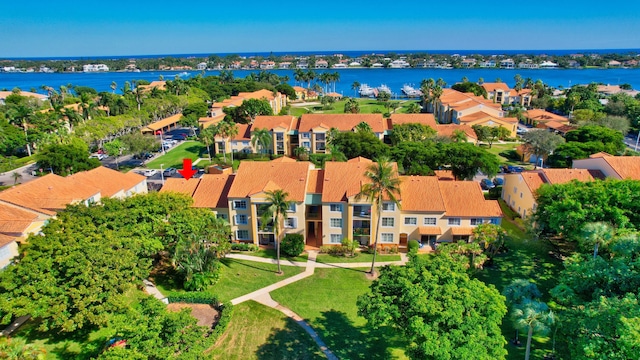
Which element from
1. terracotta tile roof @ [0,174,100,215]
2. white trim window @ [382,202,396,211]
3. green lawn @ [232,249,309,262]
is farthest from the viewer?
white trim window @ [382,202,396,211]

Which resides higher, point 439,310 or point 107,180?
point 439,310

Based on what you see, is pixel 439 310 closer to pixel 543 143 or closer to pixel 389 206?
pixel 389 206

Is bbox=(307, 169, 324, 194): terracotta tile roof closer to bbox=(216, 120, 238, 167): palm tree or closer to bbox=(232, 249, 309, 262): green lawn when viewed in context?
bbox=(232, 249, 309, 262): green lawn

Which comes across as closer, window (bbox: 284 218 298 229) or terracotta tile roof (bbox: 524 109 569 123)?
window (bbox: 284 218 298 229)

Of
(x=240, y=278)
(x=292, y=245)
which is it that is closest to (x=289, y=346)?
(x=240, y=278)

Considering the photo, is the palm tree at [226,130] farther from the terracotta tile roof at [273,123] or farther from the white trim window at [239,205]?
the white trim window at [239,205]

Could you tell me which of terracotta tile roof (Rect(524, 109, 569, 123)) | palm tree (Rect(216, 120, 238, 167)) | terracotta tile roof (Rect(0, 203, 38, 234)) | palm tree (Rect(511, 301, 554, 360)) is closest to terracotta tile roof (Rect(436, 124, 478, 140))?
terracotta tile roof (Rect(524, 109, 569, 123))
